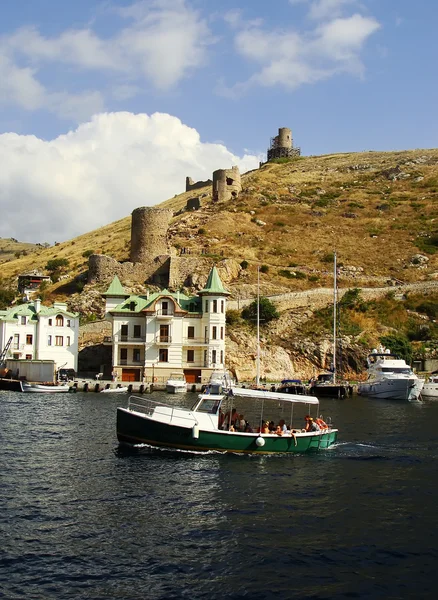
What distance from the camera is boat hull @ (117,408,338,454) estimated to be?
111ft

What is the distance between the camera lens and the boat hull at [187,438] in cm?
3394

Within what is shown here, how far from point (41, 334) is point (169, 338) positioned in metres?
14.4

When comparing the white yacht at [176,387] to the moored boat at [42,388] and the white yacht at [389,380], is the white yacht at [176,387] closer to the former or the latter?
the moored boat at [42,388]

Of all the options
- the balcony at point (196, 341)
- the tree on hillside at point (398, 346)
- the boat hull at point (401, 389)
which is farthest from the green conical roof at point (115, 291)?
the boat hull at point (401, 389)

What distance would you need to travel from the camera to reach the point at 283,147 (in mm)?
184625

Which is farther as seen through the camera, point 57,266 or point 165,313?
point 57,266

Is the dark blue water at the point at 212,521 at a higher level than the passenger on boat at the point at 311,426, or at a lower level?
lower

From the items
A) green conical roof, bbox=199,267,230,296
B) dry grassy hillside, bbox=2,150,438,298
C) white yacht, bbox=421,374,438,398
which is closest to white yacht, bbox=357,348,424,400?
white yacht, bbox=421,374,438,398

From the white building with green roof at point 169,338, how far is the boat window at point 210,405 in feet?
135

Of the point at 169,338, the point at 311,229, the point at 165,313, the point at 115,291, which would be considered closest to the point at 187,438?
the point at 169,338

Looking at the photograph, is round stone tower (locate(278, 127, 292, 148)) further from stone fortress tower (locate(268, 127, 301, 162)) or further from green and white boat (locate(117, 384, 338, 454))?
green and white boat (locate(117, 384, 338, 454))

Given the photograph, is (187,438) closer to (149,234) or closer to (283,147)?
(149,234)

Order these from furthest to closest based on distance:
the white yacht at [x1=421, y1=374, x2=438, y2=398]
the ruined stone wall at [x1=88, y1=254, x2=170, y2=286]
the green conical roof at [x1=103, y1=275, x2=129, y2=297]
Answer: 1. the ruined stone wall at [x1=88, y1=254, x2=170, y2=286]
2. the green conical roof at [x1=103, y1=275, x2=129, y2=297]
3. the white yacht at [x1=421, y1=374, x2=438, y2=398]

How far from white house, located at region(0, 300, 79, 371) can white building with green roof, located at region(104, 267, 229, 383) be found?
16.0 ft
